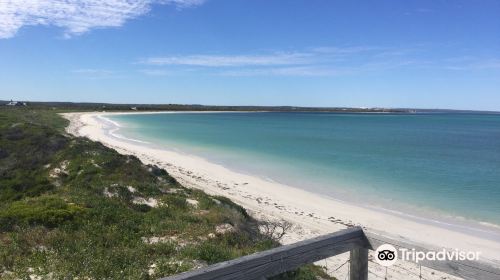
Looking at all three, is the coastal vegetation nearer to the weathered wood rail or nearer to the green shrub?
the green shrub

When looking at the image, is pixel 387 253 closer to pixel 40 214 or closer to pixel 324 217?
pixel 40 214

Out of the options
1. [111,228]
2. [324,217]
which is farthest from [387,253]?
[324,217]

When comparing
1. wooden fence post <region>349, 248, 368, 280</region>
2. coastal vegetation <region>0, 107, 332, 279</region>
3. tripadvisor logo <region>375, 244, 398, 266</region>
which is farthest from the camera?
coastal vegetation <region>0, 107, 332, 279</region>

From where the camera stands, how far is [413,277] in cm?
1065

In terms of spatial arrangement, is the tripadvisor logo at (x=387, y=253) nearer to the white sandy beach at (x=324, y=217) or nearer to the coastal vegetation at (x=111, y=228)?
the coastal vegetation at (x=111, y=228)

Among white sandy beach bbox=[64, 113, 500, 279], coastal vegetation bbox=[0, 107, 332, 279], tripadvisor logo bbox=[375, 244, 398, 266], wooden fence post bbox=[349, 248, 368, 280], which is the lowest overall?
white sandy beach bbox=[64, 113, 500, 279]

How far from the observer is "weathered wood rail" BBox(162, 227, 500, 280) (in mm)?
3414

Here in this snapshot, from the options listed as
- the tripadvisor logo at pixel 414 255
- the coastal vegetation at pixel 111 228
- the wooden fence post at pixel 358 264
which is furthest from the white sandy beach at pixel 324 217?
the tripadvisor logo at pixel 414 255

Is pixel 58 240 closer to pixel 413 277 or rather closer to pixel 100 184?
pixel 100 184

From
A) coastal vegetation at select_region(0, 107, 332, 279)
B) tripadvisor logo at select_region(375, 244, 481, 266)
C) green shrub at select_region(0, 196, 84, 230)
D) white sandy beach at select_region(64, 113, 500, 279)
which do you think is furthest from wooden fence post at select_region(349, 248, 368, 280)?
green shrub at select_region(0, 196, 84, 230)

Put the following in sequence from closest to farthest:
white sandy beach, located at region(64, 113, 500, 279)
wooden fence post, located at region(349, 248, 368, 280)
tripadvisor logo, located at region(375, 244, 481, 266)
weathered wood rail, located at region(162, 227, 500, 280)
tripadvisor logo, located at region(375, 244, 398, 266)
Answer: weathered wood rail, located at region(162, 227, 500, 280) → tripadvisor logo, located at region(375, 244, 481, 266) → tripadvisor logo, located at region(375, 244, 398, 266) → wooden fence post, located at region(349, 248, 368, 280) → white sandy beach, located at region(64, 113, 500, 279)

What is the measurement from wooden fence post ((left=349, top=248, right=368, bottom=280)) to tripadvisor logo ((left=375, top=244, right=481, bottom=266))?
192mm

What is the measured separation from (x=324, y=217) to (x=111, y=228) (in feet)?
32.6

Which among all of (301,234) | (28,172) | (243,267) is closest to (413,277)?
(301,234)
